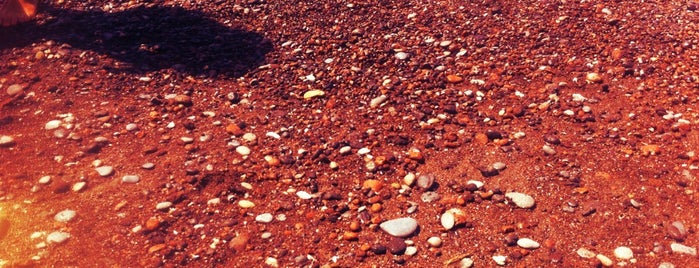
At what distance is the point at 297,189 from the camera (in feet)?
12.1

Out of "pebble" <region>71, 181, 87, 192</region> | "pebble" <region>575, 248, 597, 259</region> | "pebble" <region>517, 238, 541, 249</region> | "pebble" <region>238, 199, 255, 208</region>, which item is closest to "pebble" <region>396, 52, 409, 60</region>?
"pebble" <region>238, 199, 255, 208</region>

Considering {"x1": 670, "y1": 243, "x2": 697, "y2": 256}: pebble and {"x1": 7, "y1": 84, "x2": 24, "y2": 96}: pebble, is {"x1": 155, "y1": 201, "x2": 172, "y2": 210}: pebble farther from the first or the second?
{"x1": 670, "y1": 243, "x2": 697, "y2": 256}: pebble

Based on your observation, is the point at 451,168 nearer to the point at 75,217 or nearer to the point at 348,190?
the point at 348,190

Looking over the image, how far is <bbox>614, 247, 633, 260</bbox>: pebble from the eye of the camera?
3.07m

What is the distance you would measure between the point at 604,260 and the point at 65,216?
131 inches

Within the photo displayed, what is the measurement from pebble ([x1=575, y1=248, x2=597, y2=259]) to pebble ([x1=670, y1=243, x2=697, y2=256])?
0.47m

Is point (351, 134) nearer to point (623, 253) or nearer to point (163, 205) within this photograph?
point (163, 205)

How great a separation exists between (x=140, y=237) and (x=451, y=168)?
7.02 feet

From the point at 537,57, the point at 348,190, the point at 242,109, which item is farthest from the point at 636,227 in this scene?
the point at 242,109

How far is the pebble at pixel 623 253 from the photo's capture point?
307cm

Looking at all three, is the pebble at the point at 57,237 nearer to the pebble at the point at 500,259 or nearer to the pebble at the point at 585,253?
the pebble at the point at 500,259

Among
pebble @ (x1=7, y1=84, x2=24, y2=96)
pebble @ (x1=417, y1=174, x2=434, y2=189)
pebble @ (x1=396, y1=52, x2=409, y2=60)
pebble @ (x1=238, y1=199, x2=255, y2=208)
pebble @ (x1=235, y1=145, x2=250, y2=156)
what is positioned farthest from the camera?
pebble @ (x1=396, y1=52, x2=409, y2=60)

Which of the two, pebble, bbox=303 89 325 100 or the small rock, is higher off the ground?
pebble, bbox=303 89 325 100

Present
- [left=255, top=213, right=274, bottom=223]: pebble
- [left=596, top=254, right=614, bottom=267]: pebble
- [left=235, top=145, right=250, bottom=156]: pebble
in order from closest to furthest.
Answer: [left=596, top=254, right=614, bottom=267]: pebble < [left=255, top=213, right=274, bottom=223]: pebble < [left=235, top=145, right=250, bottom=156]: pebble
